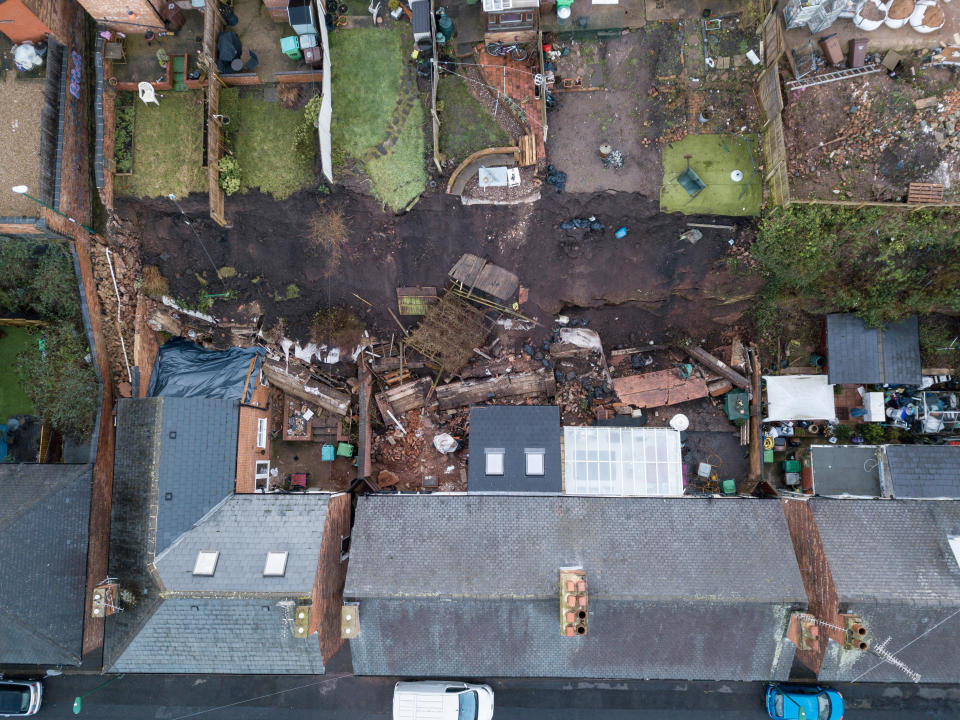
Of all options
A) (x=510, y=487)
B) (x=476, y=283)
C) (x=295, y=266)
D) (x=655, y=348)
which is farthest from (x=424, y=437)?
(x=655, y=348)

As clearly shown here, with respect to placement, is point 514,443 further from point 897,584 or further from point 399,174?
point 897,584

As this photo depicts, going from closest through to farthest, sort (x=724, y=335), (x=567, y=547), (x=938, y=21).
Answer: (x=567, y=547), (x=938, y=21), (x=724, y=335)

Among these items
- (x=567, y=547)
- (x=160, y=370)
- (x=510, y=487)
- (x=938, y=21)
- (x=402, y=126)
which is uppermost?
(x=938, y=21)

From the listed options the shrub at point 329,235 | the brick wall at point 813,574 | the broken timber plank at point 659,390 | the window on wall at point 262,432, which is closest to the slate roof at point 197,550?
the window on wall at point 262,432

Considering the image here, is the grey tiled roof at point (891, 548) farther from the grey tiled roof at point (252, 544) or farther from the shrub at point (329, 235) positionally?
the shrub at point (329, 235)

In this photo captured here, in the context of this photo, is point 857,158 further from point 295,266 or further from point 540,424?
Result: point 295,266
